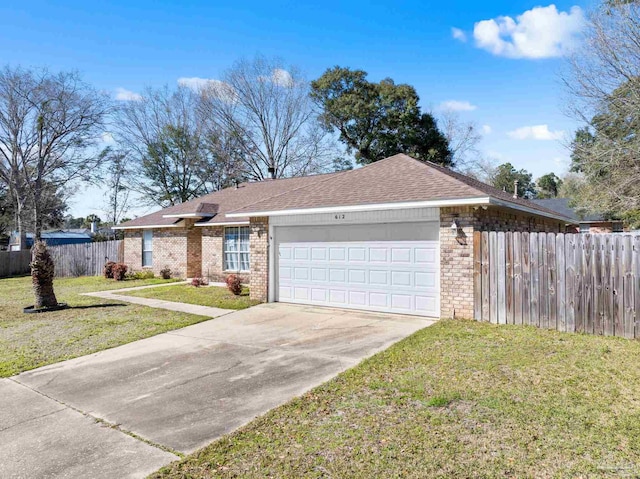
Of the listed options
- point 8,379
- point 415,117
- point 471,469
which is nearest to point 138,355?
point 8,379

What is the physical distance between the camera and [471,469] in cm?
307

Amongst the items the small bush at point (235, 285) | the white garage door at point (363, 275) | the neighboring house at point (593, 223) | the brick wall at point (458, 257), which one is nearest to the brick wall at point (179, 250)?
the small bush at point (235, 285)

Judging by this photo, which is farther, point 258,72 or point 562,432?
point 258,72

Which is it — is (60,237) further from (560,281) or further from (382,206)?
(560,281)

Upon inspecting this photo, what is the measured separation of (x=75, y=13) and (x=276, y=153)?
820 inches

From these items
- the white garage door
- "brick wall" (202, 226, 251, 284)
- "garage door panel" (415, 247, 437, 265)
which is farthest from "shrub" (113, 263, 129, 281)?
"garage door panel" (415, 247, 437, 265)

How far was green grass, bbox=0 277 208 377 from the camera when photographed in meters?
6.91

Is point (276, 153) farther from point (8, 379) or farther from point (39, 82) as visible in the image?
point (8, 379)

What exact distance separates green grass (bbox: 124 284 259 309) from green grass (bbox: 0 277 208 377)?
1.34m

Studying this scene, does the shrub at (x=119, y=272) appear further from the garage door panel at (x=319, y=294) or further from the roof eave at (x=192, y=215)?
the garage door panel at (x=319, y=294)

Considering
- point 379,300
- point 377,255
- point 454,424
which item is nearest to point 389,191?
point 377,255

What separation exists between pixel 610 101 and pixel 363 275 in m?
13.8

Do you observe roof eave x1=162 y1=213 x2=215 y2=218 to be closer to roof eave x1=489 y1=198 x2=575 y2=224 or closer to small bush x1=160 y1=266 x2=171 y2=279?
small bush x1=160 y1=266 x2=171 y2=279

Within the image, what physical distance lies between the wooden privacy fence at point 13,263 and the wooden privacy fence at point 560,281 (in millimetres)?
26082
